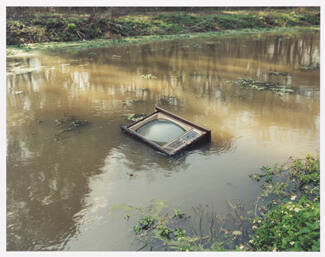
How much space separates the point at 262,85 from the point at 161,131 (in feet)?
24.8

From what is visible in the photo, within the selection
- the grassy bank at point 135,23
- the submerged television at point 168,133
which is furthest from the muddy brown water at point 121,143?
the grassy bank at point 135,23

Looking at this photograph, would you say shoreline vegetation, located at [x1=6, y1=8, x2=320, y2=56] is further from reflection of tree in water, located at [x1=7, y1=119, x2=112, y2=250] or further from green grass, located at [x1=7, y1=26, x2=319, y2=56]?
reflection of tree in water, located at [x1=7, y1=119, x2=112, y2=250]

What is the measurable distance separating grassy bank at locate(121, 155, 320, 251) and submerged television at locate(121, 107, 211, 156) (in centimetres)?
194

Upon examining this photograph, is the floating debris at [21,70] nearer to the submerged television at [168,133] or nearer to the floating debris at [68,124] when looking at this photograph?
the floating debris at [68,124]

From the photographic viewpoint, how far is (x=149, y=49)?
21.9 m

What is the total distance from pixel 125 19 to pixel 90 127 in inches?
896

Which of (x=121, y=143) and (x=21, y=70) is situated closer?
(x=121, y=143)

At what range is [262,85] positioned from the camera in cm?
1346

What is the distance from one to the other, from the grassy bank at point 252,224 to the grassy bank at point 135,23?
22450mm

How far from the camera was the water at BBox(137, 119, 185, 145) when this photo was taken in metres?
7.90

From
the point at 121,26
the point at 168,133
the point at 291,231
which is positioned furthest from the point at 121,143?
the point at 121,26

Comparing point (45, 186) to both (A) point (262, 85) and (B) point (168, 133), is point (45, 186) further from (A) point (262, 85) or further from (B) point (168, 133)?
(A) point (262, 85)

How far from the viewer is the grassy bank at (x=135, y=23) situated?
78.2 feet

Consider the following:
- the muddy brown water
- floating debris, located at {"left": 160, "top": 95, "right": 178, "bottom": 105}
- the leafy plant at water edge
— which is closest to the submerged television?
the muddy brown water
